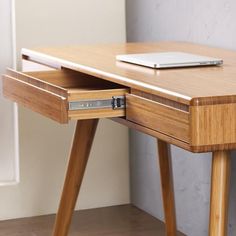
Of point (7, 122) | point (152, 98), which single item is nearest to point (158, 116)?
point (152, 98)

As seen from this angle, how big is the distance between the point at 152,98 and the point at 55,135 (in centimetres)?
121

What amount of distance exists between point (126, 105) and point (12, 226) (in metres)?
1.11

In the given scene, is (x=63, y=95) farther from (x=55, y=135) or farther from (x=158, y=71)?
(x=55, y=135)

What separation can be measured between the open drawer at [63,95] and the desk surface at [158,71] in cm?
4

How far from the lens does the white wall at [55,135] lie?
246 centimetres

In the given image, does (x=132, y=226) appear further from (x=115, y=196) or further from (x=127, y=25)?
(x=127, y=25)

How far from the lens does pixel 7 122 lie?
8.13 feet

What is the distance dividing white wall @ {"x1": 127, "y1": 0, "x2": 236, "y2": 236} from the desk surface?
0.08 m

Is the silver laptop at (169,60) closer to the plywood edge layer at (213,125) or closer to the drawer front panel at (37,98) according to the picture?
the drawer front panel at (37,98)

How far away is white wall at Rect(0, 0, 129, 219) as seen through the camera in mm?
2457

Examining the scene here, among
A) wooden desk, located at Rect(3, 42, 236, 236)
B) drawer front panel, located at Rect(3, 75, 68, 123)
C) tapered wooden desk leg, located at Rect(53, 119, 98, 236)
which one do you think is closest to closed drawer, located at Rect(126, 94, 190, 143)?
wooden desk, located at Rect(3, 42, 236, 236)

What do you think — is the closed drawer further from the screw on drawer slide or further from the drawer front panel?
the drawer front panel

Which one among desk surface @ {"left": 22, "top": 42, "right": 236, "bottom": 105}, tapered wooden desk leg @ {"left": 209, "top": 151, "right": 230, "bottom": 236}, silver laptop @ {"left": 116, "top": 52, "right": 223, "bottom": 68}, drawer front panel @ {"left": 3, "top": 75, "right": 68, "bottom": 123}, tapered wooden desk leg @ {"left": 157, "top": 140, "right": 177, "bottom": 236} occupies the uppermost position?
silver laptop @ {"left": 116, "top": 52, "right": 223, "bottom": 68}

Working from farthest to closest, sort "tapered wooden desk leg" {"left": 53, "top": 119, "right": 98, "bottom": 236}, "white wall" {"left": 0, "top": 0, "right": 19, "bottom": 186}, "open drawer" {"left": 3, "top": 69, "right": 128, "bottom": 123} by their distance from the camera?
"white wall" {"left": 0, "top": 0, "right": 19, "bottom": 186} < "tapered wooden desk leg" {"left": 53, "top": 119, "right": 98, "bottom": 236} < "open drawer" {"left": 3, "top": 69, "right": 128, "bottom": 123}
